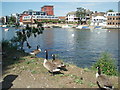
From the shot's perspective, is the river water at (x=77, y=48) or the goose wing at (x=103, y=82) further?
the river water at (x=77, y=48)

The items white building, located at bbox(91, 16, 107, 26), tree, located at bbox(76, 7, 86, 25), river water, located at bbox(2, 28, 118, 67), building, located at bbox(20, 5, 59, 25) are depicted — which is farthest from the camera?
building, located at bbox(20, 5, 59, 25)

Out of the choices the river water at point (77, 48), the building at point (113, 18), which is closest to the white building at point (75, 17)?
the building at point (113, 18)

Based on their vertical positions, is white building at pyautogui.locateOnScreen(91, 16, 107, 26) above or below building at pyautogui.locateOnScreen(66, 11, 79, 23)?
below

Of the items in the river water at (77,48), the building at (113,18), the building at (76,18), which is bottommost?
the river water at (77,48)

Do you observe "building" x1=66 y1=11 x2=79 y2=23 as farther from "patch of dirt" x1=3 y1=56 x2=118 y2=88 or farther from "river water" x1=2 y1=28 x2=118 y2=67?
"patch of dirt" x1=3 y1=56 x2=118 y2=88

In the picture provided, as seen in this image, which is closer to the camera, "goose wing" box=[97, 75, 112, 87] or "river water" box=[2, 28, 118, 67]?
"goose wing" box=[97, 75, 112, 87]

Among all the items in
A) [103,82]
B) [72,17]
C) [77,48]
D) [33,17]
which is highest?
[33,17]

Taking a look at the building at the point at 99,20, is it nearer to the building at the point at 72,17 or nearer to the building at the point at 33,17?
the building at the point at 72,17

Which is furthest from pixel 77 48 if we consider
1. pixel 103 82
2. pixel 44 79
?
pixel 103 82

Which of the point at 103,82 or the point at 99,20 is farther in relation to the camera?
the point at 99,20

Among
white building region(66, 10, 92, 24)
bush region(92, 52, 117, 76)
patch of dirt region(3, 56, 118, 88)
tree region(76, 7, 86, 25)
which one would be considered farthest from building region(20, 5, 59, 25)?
patch of dirt region(3, 56, 118, 88)

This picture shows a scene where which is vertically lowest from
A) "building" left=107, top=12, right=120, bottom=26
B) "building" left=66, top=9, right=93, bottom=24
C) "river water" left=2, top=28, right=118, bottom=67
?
"river water" left=2, top=28, right=118, bottom=67

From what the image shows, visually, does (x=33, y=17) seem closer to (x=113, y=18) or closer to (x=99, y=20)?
(x=99, y=20)

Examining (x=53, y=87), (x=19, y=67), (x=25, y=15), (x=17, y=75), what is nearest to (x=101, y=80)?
(x=53, y=87)
